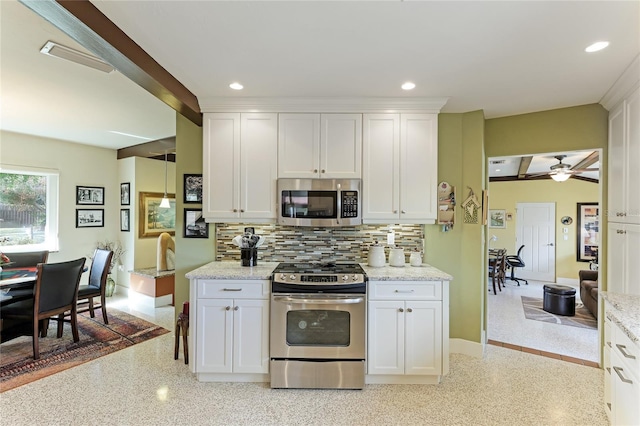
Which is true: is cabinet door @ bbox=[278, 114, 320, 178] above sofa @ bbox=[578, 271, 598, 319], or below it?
above

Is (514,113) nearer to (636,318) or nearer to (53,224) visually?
(636,318)

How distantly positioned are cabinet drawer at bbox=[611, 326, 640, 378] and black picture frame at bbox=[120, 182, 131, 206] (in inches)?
245

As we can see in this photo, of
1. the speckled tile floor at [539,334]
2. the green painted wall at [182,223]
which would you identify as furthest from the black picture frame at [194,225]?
the speckled tile floor at [539,334]

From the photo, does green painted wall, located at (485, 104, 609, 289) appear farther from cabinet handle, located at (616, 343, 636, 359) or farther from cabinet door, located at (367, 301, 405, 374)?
cabinet door, located at (367, 301, 405, 374)

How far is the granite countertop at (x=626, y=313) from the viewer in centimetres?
141

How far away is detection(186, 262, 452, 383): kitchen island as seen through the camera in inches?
99.3

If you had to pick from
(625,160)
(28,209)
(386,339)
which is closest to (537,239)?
(625,160)

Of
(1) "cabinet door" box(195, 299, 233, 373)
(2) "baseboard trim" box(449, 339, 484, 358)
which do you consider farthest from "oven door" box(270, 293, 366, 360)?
(2) "baseboard trim" box(449, 339, 484, 358)

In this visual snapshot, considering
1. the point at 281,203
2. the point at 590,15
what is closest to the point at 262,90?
the point at 281,203

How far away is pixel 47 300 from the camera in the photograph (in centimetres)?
309

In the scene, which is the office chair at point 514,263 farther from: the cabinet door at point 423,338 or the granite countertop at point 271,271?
the cabinet door at point 423,338

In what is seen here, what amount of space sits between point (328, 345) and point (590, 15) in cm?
275

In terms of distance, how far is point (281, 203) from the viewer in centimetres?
287

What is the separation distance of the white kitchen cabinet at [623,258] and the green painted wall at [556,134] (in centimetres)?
14
